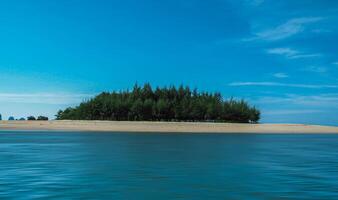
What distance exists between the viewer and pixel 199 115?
A: 465 feet

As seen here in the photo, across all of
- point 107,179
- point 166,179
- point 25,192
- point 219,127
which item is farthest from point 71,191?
point 219,127

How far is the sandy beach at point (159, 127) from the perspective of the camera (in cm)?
11352

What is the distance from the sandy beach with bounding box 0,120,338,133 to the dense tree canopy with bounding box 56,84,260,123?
49.2ft

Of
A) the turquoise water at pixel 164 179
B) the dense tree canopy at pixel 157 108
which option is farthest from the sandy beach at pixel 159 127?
the turquoise water at pixel 164 179

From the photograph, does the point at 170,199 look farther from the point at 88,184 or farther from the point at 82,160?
the point at 82,160

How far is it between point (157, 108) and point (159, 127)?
22.6 meters

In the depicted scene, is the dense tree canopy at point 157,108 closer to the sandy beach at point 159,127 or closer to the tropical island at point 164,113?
the tropical island at point 164,113

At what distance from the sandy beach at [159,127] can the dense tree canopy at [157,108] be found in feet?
49.2

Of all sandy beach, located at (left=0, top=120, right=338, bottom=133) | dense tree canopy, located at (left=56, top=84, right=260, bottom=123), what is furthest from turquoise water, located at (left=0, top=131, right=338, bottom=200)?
dense tree canopy, located at (left=56, top=84, right=260, bottom=123)

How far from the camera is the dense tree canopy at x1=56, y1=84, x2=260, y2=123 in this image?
138m

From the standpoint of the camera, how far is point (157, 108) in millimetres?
138250

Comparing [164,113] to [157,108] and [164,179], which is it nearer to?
[157,108]

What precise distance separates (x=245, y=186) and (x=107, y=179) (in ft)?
19.8

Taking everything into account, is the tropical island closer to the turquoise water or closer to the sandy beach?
the sandy beach
